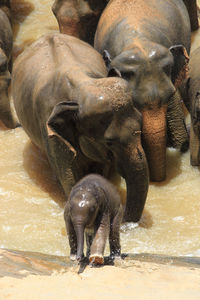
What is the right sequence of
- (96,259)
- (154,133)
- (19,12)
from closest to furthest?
(96,259) → (154,133) → (19,12)

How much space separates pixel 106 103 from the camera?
6.28 meters

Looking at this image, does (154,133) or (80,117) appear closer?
(80,117)

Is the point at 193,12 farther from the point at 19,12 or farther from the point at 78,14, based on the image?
the point at 19,12

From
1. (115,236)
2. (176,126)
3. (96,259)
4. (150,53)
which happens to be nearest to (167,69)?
(150,53)

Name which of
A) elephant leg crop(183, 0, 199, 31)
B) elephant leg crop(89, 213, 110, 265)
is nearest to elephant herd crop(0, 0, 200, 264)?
elephant leg crop(89, 213, 110, 265)

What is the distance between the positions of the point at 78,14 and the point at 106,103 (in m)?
3.88

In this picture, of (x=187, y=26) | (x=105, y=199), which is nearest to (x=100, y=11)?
(x=187, y=26)

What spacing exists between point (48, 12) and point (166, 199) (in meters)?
5.39

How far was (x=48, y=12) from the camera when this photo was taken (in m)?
12.1

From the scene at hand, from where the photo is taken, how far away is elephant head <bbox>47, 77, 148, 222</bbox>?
6301 millimetres

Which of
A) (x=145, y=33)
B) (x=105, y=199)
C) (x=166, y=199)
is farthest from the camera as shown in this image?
(x=145, y=33)

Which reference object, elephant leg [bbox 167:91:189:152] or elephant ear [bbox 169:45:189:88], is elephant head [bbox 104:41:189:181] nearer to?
elephant ear [bbox 169:45:189:88]

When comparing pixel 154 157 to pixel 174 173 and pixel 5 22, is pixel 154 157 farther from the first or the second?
pixel 5 22

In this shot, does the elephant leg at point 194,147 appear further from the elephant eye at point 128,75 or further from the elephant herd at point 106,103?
the elephant eye at point 128,75
